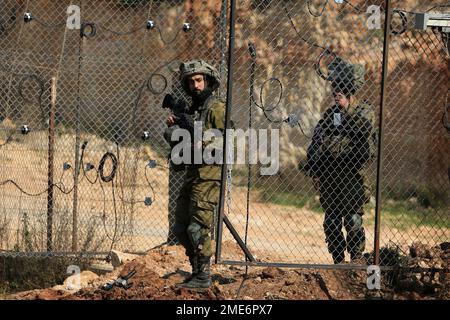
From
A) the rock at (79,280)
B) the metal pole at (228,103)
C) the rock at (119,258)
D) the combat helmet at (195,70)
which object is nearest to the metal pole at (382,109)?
the metal pole at (228,103)

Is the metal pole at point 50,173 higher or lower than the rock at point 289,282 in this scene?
Result: higher

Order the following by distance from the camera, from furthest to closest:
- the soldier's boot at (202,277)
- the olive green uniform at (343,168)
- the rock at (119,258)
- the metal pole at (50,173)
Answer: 1. the metal pole at (50,173)
2. the rock at (119,258)
3. the olive green uniform at (343,168)
4. the soldier's boot at (202,277)

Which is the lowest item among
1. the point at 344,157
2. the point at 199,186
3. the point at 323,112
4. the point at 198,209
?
the point at 198,209

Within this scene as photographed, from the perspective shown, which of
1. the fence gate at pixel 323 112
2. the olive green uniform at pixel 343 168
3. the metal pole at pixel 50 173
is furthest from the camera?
the fence gate at pixel 323 112

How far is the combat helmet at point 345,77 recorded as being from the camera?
7266 mm

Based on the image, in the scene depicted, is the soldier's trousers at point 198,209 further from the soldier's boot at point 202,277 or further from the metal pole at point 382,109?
the metal pole at point 382,109

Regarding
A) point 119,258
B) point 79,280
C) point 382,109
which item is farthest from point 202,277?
point 382,109

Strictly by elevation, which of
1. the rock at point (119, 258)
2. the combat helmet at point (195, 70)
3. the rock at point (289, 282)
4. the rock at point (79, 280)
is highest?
the combat helmet at point (195, 70)

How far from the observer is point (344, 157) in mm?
7293

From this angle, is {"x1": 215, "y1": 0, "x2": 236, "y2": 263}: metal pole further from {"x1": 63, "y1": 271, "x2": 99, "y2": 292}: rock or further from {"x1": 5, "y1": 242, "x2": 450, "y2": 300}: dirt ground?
{"x1": 63, "y1": 271, "x2": 99, "y2": 292}: rock

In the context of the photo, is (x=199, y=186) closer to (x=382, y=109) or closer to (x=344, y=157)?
(x=344, y=157)

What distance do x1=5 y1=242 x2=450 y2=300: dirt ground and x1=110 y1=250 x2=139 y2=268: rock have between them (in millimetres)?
446

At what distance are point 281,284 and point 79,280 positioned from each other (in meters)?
1.79
